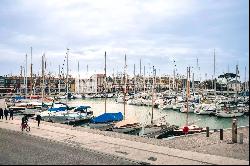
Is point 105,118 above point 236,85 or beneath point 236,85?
beneath

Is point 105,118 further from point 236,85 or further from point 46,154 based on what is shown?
point 236,85

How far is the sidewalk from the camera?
62.2 ft

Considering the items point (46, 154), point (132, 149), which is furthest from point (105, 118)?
point (46, 154)

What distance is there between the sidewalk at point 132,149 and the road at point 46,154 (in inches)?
38.3

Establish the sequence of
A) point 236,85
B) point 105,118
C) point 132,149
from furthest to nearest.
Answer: point 236,85, point 105,118, point 132,149

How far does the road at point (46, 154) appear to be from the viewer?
19.2 m

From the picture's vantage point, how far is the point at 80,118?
5319cm

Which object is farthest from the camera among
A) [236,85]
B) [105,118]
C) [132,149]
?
[236,85]

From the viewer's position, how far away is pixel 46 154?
21.7 metres

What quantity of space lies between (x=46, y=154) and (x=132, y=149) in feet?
17.9

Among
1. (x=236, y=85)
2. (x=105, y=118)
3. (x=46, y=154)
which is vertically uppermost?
(x=236, y=85)

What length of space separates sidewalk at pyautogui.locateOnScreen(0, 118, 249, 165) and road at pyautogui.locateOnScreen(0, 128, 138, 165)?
0.97 m

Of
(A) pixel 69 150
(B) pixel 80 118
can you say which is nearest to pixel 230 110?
(B) pixel 80 118

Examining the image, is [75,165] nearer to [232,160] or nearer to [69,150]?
[69,150]
